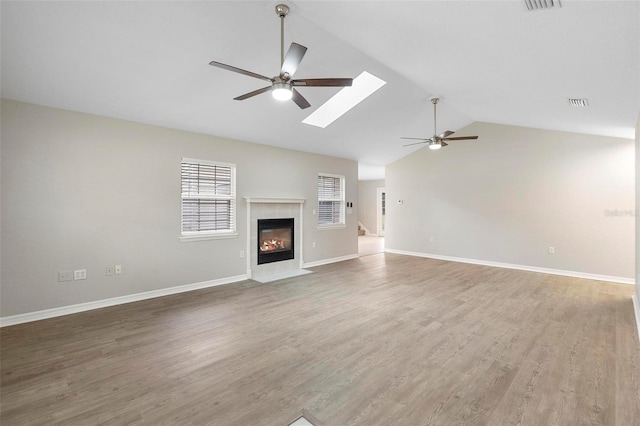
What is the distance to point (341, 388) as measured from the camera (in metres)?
2.24

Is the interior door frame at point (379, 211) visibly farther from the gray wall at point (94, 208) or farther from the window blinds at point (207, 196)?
the window blinds at point (207, 196)

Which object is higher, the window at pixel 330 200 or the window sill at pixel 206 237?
the window at pixel 330 200

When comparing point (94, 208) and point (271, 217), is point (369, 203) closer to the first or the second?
point (271, 217)

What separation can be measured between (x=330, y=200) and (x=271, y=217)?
192 cm

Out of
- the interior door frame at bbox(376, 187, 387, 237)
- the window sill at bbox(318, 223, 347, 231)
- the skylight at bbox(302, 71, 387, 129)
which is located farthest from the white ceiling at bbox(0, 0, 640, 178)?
the interior door frame at bbox(376, 187, 387, 237)

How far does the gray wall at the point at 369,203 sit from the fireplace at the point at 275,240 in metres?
7.09

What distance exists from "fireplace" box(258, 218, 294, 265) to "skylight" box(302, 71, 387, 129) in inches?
83.4

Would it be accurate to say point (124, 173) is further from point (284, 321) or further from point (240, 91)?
point (284, 321)

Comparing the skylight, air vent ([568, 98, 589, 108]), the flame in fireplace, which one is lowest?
the flame in fireplace

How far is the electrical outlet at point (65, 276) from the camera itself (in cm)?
368

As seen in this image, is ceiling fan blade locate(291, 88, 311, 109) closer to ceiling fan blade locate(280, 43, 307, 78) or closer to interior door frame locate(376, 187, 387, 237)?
ceiling fan blade locate(280, 43, 307, 78)

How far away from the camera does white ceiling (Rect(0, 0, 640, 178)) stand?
2.34m

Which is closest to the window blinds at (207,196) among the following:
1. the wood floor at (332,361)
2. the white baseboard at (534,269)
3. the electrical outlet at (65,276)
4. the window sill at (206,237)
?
the window sill at (206,237)

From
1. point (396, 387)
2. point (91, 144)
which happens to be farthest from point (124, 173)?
point (396, 387)
